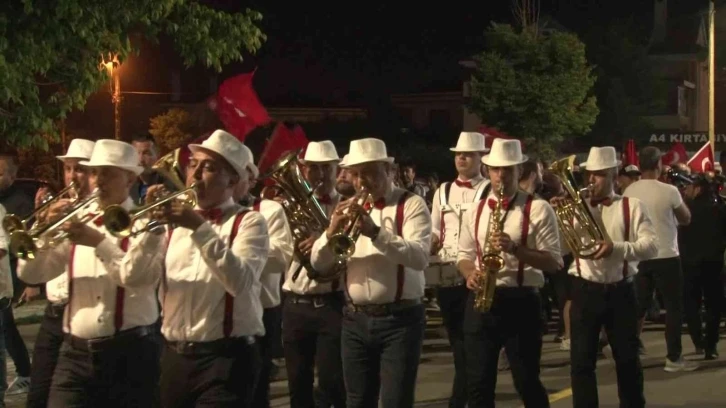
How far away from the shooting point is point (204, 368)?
5910 millimetres

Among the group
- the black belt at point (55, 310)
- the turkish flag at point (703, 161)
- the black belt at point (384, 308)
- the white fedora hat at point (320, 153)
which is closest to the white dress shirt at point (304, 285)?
the white fedora hat at point (320, 153)

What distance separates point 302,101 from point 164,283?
5398cm

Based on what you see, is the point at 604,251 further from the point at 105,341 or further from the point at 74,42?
the point at 74,42

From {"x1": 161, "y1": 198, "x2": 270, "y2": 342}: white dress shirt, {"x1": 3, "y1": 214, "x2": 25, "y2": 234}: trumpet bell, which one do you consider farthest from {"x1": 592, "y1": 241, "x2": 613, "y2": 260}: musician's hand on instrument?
{"x1": 3, "y1": 214, "x2": 25, "y2": 234}: trumpet bell

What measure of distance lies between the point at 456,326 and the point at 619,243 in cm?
153

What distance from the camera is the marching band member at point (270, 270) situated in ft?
25.0

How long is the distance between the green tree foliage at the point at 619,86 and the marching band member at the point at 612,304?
4229 cm

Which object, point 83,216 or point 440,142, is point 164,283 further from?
point 440,142

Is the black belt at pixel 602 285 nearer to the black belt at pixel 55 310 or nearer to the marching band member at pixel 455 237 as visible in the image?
the marching band member at pixel 455 237

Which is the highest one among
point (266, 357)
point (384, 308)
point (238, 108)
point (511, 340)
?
point (238, 108)

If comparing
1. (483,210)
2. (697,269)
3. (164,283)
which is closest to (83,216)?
(164,283)

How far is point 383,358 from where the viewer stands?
23.5 ft

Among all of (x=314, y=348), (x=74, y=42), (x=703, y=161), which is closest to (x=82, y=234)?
(x=314, y=348)

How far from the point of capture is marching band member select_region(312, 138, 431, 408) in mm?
7102
